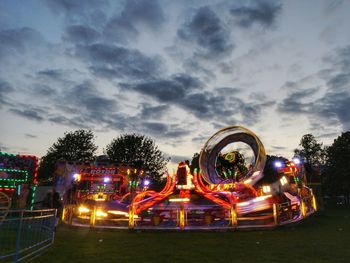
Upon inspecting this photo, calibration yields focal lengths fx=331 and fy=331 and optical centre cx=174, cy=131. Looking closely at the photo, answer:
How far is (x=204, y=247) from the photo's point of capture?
37.3 feet

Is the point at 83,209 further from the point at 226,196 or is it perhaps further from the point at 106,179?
the point at 106,179

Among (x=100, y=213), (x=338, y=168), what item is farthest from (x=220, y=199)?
(x=338, y=168)

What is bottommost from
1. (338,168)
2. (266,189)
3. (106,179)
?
(266,189)

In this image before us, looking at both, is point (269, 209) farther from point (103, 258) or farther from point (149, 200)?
point (103, 258)

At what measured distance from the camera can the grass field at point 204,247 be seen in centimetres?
933

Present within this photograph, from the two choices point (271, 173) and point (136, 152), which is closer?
point (271, 173)

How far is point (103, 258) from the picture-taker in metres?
9.47

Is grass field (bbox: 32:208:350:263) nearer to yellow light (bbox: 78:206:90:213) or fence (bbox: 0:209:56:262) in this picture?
fence (bbox: 0:209:56:262)

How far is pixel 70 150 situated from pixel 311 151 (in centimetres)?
4793

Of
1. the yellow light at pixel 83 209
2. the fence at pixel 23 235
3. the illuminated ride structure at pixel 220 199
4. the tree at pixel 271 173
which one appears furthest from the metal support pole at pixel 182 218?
the tree at pixel 271 173

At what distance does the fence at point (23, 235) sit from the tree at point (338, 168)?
48.1 metres

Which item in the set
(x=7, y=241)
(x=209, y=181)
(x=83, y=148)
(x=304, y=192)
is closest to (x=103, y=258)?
(x=7, y=241)

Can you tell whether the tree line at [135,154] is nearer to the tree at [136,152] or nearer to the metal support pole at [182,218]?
the tree at [136,152]

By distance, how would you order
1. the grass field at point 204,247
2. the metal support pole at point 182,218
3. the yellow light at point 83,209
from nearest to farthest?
the grass field at point 204,247
the metal support pole at point 182,218
the yellow light at point 83,209
